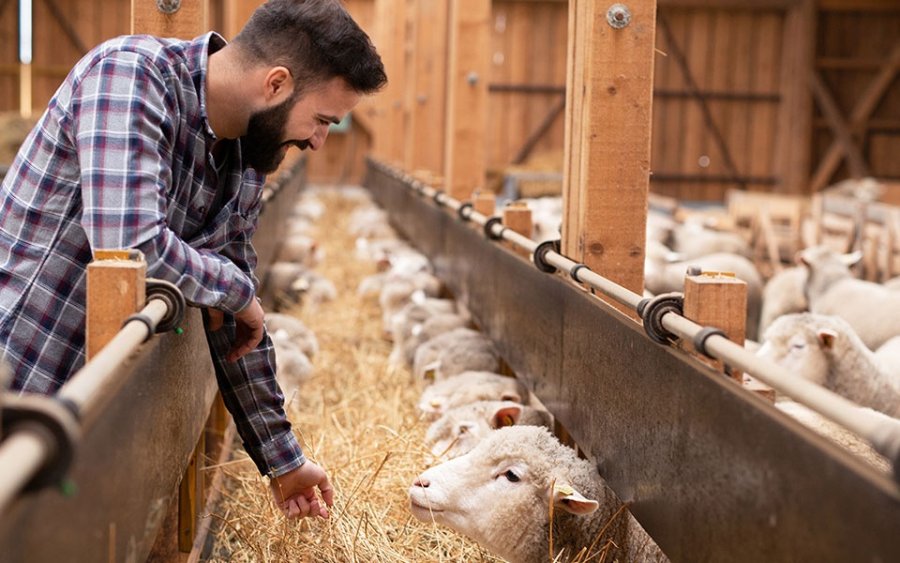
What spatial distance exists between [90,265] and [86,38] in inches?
853

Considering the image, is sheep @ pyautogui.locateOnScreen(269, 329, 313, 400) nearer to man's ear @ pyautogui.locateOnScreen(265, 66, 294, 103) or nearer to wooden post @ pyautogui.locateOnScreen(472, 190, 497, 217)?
wooden post @ pyautogui.locateOnScreen(472, 190, 497, 217)

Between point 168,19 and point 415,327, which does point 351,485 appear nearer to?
point 168,19

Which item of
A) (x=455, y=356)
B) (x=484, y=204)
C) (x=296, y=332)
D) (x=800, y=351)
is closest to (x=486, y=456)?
(x=800, y=351)

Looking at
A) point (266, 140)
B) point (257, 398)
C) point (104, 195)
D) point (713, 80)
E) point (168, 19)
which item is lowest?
point (257, 398)

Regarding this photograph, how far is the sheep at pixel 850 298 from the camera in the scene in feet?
22.9

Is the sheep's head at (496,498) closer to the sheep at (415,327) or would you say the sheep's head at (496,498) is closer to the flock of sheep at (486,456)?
the flock of sheep at (486,456)

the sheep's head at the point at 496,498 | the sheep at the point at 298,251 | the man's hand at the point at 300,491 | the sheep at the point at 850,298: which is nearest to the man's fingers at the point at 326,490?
the man's hand at the point at 300,491

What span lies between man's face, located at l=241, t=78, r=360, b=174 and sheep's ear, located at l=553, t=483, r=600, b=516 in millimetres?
1267

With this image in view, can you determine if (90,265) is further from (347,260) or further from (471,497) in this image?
(347,260)

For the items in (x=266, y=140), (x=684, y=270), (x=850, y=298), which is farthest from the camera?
(x=684, y=270)

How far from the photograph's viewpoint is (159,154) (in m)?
2.53

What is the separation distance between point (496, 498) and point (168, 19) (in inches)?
84.6

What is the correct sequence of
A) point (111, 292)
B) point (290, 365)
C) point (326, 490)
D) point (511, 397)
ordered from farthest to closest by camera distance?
point (290, 365) → point (511, 397) → point (326, 490) → point (111, 292)

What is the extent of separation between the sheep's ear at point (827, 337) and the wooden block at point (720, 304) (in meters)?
2.72
